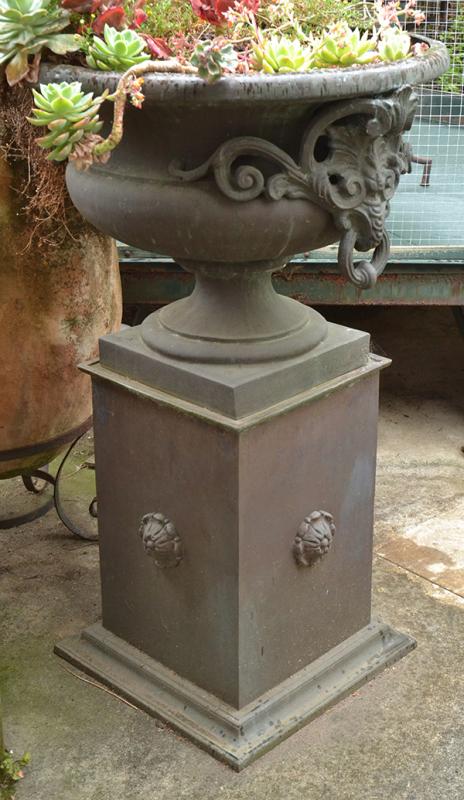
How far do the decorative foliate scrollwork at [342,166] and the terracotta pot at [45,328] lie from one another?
72cm

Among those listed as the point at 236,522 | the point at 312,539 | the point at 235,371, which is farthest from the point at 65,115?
the point at 312,539

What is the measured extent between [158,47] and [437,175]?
2.62 meters

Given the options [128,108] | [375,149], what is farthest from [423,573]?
[128,108]

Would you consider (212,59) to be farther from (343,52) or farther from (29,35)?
(29,35)

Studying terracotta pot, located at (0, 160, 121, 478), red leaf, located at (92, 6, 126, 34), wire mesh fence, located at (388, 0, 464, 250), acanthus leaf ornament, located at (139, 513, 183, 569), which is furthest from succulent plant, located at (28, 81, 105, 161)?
wire mesh fence, located at (388, 0, 464, 250)

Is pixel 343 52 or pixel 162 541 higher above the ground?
pixel 343 52

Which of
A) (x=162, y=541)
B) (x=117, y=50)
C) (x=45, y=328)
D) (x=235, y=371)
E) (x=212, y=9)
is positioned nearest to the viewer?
(x=117, y=50)

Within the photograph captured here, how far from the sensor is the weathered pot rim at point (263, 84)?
6.42ft

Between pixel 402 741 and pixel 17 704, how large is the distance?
2.94 ft

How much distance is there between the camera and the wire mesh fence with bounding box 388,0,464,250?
4.00 metres

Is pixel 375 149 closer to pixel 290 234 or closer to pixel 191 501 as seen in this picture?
pixel 290 234

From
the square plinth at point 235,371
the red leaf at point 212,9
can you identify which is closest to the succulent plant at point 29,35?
the red leaf at point 212,9

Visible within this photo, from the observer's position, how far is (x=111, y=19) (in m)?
2.11

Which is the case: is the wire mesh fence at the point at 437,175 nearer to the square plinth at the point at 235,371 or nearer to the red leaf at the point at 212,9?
the square plinth at the point at 235,371
